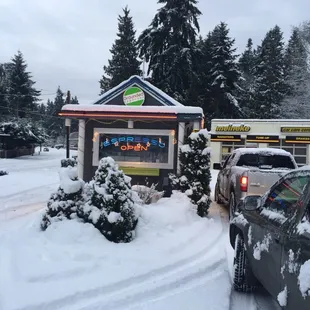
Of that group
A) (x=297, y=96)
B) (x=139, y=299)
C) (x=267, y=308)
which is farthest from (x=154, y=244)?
(x=297, y=96)

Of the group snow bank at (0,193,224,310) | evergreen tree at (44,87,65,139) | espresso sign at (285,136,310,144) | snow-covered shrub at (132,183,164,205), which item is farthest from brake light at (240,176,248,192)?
evergreen tree at (44,87,65,139)

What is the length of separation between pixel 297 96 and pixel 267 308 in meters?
40.1

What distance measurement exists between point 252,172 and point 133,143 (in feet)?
17.0

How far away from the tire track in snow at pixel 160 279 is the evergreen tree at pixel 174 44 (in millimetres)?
30439

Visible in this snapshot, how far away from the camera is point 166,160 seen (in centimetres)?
1219

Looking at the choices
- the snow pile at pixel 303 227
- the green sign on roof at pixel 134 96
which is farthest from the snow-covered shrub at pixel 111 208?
the green sign on roof at pixel 134 96

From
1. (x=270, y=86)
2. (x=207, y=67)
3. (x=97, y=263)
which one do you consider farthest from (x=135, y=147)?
(x=270, y=86)

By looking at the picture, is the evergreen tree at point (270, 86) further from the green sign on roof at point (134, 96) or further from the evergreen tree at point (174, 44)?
the green sign on roof at point (134, 96)

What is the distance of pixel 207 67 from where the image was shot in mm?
44531

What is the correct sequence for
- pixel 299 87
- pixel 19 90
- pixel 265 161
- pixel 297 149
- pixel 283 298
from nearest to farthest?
pixel 283 298
pixel 265 161
pixel 297 149
pixel 299 87
pixel 19 90

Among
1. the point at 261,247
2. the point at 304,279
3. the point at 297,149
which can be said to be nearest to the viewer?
the point at 304,279

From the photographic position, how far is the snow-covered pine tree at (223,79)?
42750mm

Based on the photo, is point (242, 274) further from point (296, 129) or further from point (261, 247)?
point (296, 129)

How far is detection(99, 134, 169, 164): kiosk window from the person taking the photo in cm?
1223
